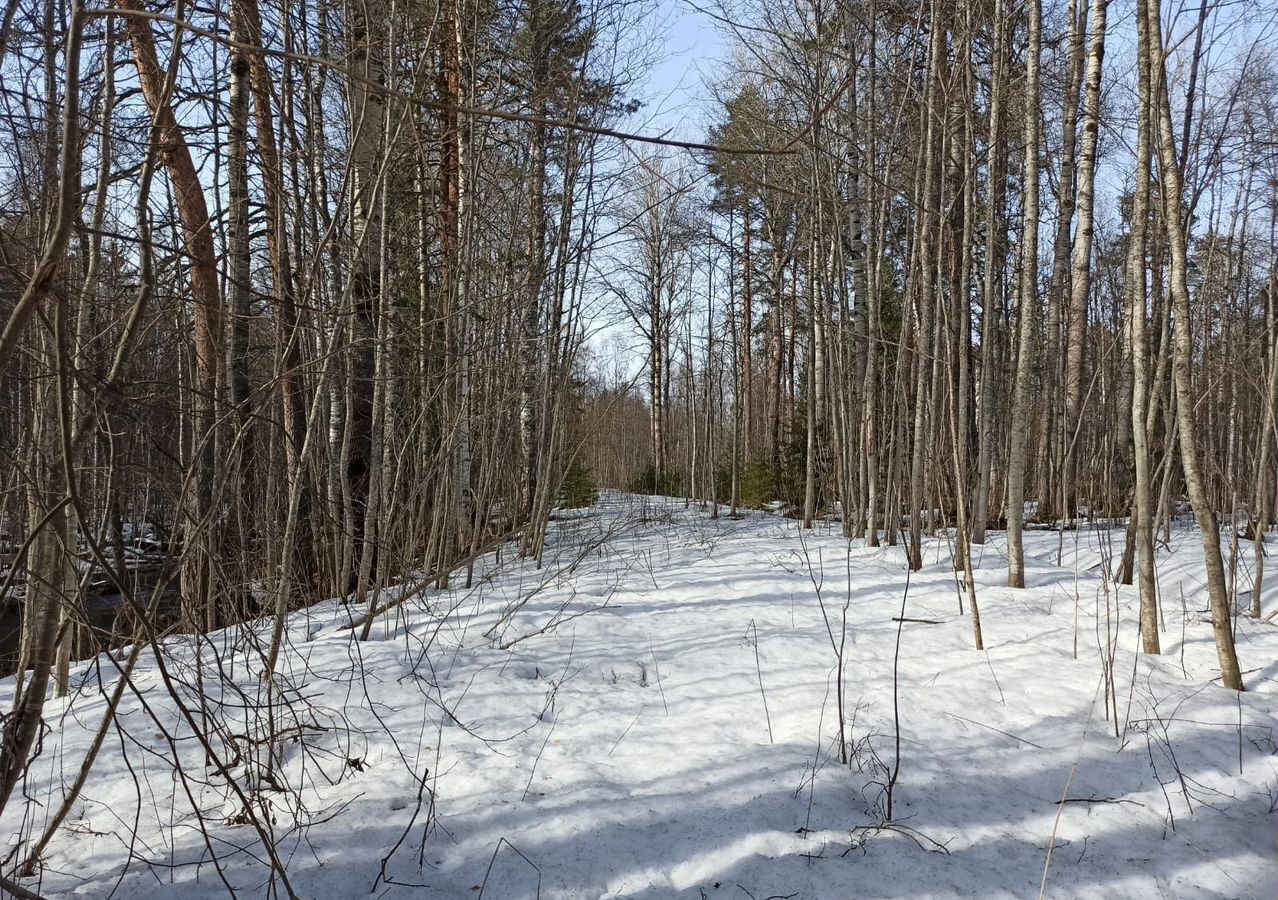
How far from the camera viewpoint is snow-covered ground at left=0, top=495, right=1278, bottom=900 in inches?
84.4

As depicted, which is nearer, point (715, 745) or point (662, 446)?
point (715, 745)

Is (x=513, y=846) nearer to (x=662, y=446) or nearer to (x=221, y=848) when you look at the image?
(x=221, y=848)

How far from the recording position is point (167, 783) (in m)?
2.61

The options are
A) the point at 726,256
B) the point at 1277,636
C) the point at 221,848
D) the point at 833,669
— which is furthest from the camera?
the point at 726,256

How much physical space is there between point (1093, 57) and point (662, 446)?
12.9m

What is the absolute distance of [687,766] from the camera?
2.73 m

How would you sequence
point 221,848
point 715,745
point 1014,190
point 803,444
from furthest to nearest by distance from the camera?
point 1014,190
point 803,444
point 715,745
point 221,848

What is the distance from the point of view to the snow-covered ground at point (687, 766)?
214 centimetres

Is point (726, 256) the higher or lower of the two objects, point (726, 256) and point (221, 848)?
the higher

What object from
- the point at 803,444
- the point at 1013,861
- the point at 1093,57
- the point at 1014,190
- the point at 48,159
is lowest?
the point at 1013,861


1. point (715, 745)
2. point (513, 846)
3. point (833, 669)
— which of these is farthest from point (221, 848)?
point (833, 669)

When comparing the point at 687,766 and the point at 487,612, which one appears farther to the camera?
the point at 487,612

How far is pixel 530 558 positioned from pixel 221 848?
5258 millimetres

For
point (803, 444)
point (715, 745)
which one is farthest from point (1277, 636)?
point (803, 444)
